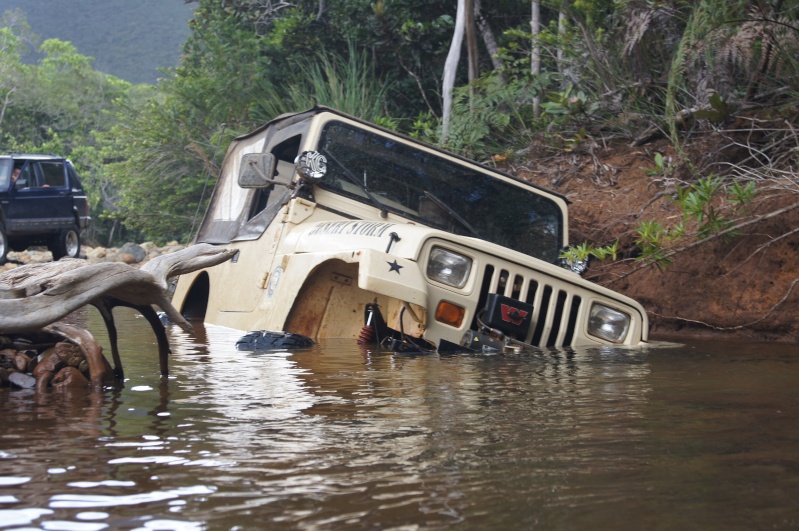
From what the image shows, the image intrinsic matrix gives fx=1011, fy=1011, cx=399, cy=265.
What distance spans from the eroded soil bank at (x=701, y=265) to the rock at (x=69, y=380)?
427cm

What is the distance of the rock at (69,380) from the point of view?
4.01 meters

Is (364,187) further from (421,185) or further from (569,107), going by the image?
(569,107)

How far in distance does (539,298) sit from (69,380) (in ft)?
8.54

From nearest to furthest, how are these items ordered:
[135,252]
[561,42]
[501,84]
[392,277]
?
1. [392,277]
2. [561,42]
3. [501,84]
4. [135,252]

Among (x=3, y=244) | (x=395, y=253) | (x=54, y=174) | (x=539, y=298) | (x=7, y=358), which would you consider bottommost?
(x=7, y=358)

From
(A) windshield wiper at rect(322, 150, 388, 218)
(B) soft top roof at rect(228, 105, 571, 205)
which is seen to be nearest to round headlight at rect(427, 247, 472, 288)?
(A) windshield wiper at rect(322, 150, 388, 218)

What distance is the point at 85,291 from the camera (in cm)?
359

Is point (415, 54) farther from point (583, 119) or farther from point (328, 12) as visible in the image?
point (583, 119)

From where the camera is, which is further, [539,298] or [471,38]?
[471,38]

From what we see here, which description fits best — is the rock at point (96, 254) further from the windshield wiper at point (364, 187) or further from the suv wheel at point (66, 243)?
the windshield wiper at point (364, 187)

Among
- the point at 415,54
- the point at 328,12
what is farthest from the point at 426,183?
the point at 328,12

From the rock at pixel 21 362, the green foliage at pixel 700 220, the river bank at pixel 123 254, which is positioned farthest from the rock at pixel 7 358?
the river bank at pixel 123 254

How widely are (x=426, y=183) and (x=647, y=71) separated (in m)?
4.44

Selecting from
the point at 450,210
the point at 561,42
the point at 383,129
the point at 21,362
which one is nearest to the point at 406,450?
the point at 21,362
